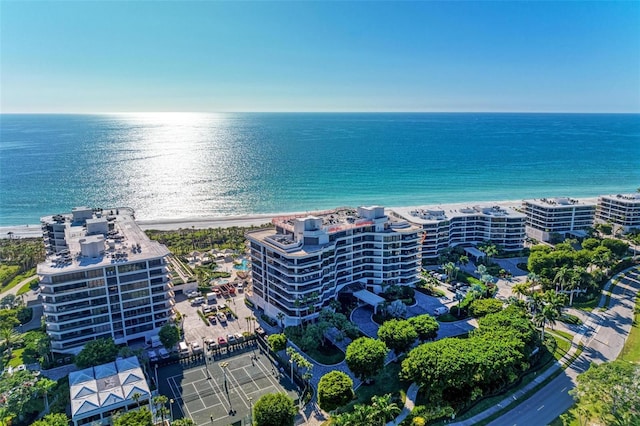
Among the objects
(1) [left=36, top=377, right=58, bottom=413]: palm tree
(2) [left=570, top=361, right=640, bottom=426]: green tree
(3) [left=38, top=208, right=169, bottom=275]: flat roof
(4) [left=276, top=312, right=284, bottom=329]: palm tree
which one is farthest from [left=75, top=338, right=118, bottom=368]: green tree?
(2) [left=570, top=361, right=640, bottom=426]: green tree

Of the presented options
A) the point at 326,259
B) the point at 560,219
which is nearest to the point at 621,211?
the point at 560,219

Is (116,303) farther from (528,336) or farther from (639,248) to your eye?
(639,248)

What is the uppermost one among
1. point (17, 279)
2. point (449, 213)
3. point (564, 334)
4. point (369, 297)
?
point (449, 213)

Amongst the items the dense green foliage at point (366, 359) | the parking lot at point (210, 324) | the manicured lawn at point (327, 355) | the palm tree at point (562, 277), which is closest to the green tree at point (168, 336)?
the parking lot at point (210, 324)

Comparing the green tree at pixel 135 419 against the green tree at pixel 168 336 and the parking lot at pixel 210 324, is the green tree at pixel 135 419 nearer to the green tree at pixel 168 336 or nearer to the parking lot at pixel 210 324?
the green tree at pixel 168 336

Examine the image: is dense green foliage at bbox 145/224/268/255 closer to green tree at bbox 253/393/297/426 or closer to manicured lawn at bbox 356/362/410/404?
manicured lawn at bbox 356/362/410/404

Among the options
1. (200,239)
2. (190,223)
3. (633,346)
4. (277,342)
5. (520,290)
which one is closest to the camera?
(277,342)

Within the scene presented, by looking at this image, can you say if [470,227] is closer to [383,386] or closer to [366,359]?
[383,386]
